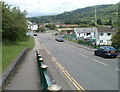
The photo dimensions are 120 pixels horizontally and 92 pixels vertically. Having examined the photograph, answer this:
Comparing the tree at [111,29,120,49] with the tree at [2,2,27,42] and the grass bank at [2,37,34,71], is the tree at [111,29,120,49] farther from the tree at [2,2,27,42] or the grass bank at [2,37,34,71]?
the tree at [2,2,27,42]

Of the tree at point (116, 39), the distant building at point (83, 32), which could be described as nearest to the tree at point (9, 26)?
the tree at point (116, 39)

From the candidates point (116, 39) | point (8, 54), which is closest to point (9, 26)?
point (8, 54)

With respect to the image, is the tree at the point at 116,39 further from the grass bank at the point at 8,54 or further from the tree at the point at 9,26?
the tree at the point at 9,26

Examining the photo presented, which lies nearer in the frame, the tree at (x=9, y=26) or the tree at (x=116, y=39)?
the tree at (x=116, y=39)

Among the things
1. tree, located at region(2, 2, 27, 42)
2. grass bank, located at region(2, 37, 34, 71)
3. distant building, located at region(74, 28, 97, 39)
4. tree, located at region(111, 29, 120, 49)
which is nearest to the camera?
grass bank, located at region(2, 37, 34, 71)

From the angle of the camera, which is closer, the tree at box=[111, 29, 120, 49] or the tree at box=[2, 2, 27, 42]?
the tree at box=[111, 29, 120, 49]

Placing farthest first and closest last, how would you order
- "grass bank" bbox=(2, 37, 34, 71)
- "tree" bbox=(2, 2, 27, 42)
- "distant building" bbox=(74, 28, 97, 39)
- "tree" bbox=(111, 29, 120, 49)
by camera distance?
1. "distant building" bbox=(74, 28, 97, 39)
2. "tree" bbox=(2, 2, 27, 42)
3. "tree" bbox=(111, 29, 120, 49)
4. "grass bank" bbox=(2, 37, 34, 71)

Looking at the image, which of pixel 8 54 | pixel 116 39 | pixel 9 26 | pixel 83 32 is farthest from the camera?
pixel 83 32

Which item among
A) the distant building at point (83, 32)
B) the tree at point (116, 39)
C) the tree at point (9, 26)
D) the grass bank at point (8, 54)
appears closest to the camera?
the grass bank at point (8, 54)

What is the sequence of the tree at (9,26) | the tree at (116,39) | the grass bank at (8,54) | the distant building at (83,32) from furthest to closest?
the distant building at (83,32) < the tree at (9,26) < the tree at (116,39) < the grass bank at (8,54)

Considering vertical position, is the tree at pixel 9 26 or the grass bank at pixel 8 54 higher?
the tree at pixel 9 26

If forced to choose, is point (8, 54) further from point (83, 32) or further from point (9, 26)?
point (83, 32)

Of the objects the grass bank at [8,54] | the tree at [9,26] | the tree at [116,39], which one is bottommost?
the grass bank at [8,54]

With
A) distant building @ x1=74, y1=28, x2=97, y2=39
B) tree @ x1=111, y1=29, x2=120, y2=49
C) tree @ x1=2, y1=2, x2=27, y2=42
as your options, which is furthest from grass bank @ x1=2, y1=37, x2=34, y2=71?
distant building @ x1=74, y1=28, x2=97, y2=39
